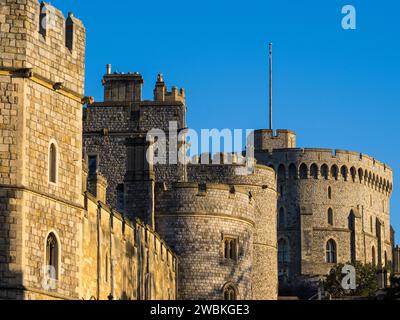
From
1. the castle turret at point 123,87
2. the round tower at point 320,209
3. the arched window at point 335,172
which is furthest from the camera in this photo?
the arched window at point 335,172

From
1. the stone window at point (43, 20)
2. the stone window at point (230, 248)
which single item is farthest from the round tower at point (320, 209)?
the stone window at point (43, 20)

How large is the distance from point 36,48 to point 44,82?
81 cm

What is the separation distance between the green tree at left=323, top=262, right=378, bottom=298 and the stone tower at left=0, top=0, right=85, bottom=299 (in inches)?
2284

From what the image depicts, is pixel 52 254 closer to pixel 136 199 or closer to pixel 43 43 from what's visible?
pixel 43 43

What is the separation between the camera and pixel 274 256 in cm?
7238

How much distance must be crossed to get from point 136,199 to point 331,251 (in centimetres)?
5886

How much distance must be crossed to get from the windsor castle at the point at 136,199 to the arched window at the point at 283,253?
0.10m

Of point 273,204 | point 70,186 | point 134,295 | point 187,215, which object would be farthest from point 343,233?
point 70,186

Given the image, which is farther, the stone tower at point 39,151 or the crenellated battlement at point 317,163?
the crenellated battlement at point 317,163

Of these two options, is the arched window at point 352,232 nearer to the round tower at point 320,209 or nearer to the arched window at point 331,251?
the round tower at point 320,209

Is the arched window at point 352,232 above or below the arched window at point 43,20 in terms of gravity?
above

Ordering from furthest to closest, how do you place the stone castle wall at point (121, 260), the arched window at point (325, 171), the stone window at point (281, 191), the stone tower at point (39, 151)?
the arched window at point (325, 171), the stone window at point (281, 191), the stone castle wall at point (121, 260), the stone tower at point (39, 151)

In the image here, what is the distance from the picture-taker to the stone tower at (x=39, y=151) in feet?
106
